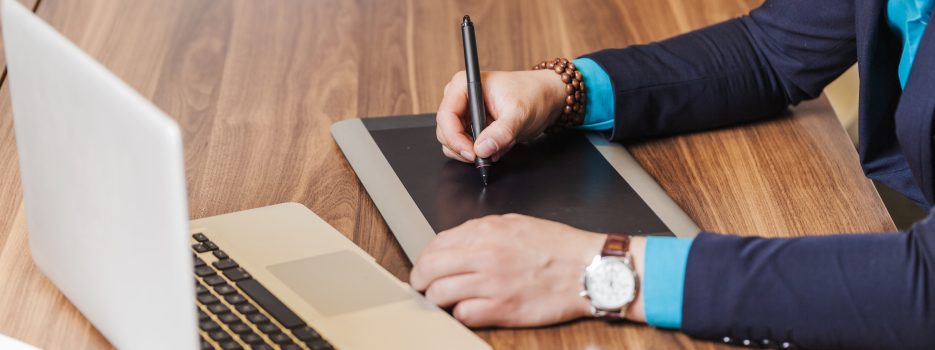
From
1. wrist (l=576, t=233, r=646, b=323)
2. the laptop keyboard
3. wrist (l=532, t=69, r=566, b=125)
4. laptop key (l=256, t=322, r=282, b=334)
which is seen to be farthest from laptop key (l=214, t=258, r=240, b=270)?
wrist (l=532, t=69, r=566, b=125)

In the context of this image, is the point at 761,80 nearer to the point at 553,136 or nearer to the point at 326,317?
the point at 553,136

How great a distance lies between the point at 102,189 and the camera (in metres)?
0.77

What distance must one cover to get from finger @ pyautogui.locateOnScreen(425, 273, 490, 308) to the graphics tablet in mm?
92

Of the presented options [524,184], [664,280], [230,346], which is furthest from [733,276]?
[230,346]

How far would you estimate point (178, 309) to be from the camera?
73 cm

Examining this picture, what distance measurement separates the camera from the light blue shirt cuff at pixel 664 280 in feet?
3.07

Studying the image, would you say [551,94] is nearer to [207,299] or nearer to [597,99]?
[597,99]

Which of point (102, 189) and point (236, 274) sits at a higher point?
point (102, 189)

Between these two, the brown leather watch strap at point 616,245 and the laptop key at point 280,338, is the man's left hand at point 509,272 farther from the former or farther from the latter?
the laptop key at point 280,338

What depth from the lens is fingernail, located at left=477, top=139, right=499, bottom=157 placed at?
118 centimetres

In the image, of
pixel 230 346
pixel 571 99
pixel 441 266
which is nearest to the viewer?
pixel 230 346

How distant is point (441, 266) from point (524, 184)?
0.81 feet

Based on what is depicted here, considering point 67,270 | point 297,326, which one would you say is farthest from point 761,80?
point 67,270

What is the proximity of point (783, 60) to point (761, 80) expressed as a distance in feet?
0.12
